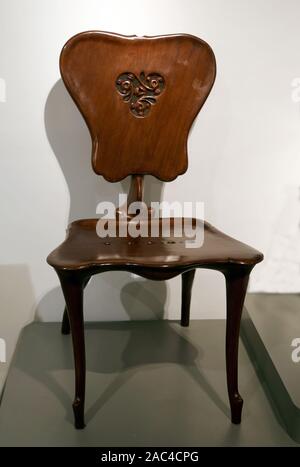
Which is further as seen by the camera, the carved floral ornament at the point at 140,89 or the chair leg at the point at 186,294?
the chair leg at the point at 186,294

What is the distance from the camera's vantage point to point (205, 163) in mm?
1422

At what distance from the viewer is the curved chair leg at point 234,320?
0.98 m

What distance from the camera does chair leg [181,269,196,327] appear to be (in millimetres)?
1383

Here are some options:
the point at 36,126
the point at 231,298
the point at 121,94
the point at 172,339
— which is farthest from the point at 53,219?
the point at 231,298

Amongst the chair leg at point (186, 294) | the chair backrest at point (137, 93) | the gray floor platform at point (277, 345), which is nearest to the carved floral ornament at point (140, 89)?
the chair backrest at point (137, 93)

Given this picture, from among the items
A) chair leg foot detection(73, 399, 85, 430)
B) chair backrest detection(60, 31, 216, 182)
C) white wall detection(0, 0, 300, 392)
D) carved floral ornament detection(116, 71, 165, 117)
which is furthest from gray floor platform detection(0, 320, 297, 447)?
carved floral ornament detection(116, 71, 165, 117)

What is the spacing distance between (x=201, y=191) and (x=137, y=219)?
0.30 m

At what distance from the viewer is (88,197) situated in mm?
1423

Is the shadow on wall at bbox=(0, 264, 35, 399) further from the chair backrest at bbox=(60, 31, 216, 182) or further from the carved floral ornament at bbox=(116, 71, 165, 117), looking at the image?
the carved floral ornament at bbox=(116, 71, 165, 117)

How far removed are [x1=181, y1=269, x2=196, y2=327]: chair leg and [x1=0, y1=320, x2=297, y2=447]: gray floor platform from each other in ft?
0.14

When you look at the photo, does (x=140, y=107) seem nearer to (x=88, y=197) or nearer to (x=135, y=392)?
(x=88, y=197)

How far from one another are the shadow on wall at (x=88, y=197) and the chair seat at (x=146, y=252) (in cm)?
29

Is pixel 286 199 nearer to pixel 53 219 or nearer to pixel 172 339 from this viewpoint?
pixel 172 339

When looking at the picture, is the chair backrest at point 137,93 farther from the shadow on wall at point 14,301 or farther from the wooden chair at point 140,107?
the shadow on wall at point 14,301
